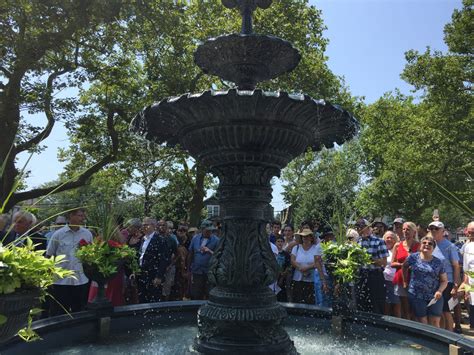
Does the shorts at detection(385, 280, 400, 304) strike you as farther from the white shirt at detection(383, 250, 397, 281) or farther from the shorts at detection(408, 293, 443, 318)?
the shorts at detection(408, 293, 443, 318)

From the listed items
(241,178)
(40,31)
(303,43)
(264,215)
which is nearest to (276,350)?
(264,215)

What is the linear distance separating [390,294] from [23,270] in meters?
6.51

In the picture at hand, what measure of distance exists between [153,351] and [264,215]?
192cm

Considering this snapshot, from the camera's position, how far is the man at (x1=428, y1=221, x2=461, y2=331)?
695cm

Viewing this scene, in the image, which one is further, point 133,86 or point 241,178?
point 133,86

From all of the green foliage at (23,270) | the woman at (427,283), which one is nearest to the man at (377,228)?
A: the woman at (427,283)

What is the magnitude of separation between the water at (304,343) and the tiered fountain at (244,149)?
2.53 ft

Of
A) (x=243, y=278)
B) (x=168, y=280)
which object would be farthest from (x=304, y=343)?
(x=168, y=280)

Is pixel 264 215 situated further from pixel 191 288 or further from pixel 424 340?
pixel 191 288

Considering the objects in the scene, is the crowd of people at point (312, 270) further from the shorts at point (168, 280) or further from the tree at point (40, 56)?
the tree at point (40, 56)

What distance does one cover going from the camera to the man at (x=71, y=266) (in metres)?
6.00

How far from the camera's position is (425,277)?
6.26 m

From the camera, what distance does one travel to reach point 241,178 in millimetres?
4453

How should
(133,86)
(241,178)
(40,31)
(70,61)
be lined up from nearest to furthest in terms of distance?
1. (241,178)
2. (40,31)
3. (70,61)
4. (133,86)
